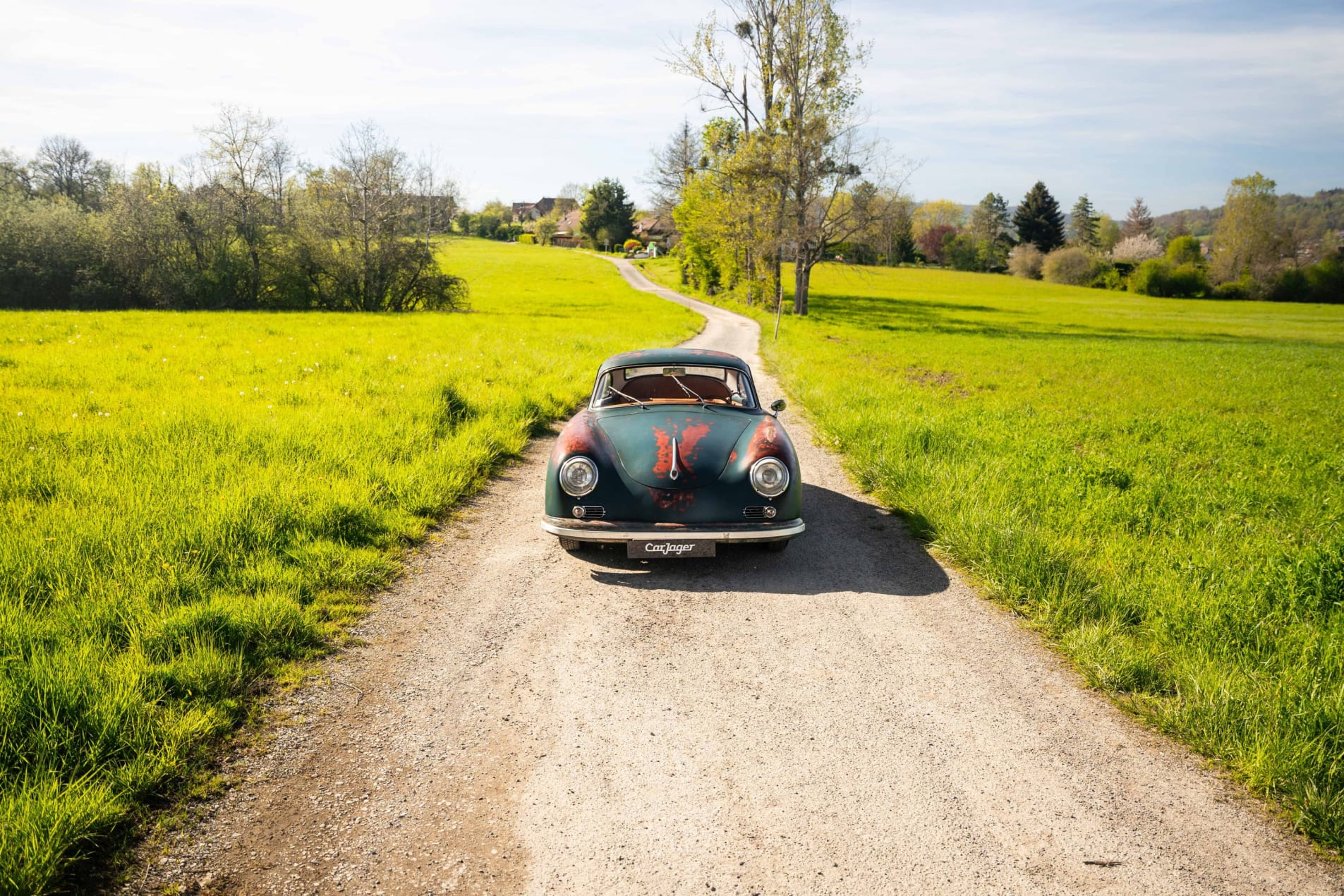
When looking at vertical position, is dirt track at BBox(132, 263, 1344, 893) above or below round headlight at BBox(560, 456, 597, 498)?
below

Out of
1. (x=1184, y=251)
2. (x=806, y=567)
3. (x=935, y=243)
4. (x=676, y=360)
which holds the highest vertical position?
(x=935, y=243)

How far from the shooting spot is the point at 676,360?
668cm

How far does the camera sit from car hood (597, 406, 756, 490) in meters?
5.11

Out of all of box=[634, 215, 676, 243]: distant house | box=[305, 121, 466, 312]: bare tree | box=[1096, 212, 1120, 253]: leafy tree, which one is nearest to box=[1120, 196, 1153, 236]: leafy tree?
box=[1096, 212, 1120, 253]: leafy tree

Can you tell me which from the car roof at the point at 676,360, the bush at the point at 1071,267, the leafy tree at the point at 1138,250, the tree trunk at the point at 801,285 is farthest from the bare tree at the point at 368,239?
the leafy tree at the point at 1138,250

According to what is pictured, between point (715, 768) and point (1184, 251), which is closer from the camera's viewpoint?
point (715, 768)

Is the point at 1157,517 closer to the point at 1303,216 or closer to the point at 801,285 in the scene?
the point at 801,285

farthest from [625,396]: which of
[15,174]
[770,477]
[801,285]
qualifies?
[15,174]

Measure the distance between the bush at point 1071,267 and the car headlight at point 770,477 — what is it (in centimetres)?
8313

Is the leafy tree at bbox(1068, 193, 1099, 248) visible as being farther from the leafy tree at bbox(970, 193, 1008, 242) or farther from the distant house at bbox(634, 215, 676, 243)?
the distant house at bbox(634, 215, 676, 243)

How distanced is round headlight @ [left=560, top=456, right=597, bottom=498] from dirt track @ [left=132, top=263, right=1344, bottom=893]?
760 mm

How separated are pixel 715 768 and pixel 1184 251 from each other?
93.2 metres

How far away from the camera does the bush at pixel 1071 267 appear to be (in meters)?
74.6

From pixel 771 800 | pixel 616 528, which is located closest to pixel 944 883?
pixel 771 800
